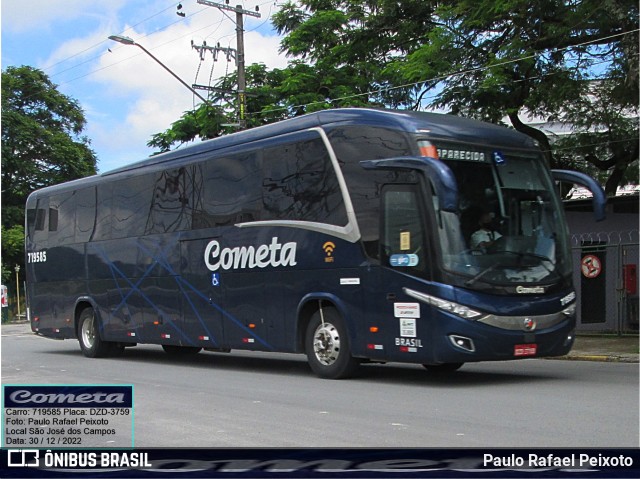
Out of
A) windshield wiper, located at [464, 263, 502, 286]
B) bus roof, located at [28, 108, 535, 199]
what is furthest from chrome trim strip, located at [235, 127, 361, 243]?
windshield wiper, located at [464, 263, 502, 286]

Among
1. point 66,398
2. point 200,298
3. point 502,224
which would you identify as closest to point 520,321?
point 502,224

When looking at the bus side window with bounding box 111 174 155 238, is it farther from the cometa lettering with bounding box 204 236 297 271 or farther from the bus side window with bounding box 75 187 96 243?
the cometa lettering with bounding box 204 236 297 271

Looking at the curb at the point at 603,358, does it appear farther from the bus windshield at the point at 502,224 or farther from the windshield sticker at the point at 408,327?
the windshield sticker at the point at 408,327

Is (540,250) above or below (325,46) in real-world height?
below

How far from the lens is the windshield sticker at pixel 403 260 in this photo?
39.1 feet

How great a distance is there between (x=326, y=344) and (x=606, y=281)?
1157 cm

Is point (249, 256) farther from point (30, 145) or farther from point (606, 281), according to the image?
point (30, 145)

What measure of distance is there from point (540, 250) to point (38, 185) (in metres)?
45.3

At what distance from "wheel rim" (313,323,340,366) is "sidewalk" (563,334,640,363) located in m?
6.19

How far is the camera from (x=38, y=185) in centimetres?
5284

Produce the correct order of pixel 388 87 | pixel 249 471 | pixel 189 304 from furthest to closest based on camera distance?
pixel 388 87 → pixel 189 304 → pixel 249 471

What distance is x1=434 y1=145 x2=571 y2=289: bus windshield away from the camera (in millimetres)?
11688

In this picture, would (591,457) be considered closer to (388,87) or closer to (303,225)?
(303,225)

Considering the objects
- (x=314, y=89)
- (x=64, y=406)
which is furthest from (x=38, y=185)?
(x=64, y=406)
